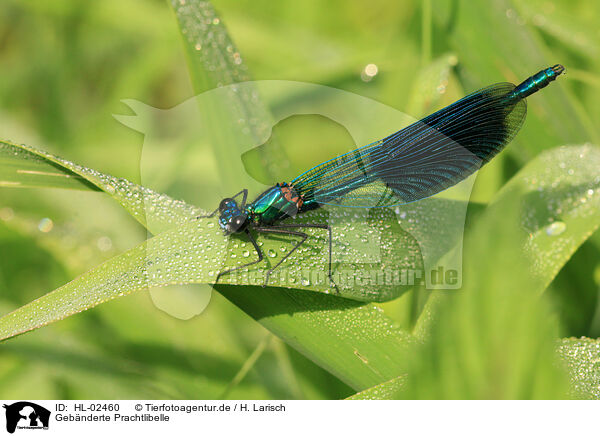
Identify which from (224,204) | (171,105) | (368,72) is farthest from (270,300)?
(171,105)

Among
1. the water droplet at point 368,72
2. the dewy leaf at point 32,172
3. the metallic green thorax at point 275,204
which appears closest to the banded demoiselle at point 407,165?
the metallic green thorax at point 275,204

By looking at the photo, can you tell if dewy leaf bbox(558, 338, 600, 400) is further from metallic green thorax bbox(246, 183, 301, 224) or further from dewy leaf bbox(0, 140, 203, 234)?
dewy leaf bbox(0, 140, 203, 234)

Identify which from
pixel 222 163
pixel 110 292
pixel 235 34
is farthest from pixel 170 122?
Answer: pixel 110 292

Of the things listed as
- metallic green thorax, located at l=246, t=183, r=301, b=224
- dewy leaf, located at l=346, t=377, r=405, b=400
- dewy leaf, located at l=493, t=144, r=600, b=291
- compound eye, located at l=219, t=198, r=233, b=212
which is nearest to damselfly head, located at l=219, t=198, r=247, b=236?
compound eye, located at l=219, t=198, r=233, b=212

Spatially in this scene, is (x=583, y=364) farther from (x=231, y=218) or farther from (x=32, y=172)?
(x=32, y=172)
